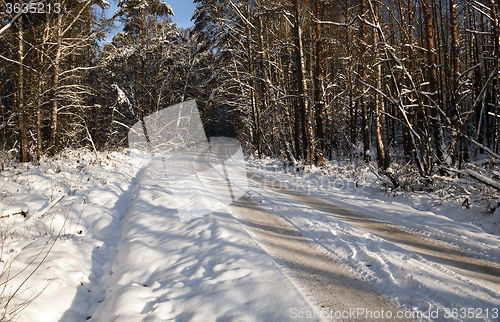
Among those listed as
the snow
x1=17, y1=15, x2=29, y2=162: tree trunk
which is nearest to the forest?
x1=17, y1=15, x2=29, y2=162: tree trunk

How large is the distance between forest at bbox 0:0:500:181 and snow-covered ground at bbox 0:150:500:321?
9.15ft

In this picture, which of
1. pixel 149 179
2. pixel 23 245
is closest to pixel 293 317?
pixel 23 245

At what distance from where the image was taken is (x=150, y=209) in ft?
20.1

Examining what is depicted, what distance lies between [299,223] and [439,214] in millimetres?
2905

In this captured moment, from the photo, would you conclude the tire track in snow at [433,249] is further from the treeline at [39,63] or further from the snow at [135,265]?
the treeline at [39,63]

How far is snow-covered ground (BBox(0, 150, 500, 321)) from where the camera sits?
2.61 m

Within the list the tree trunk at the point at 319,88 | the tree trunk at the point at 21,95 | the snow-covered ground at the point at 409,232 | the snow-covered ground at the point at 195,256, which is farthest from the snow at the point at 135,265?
the tree trunk at the point at 319,88

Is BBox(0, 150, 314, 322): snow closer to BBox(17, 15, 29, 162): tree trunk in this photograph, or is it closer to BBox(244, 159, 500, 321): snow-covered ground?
BBox(244, 159, 500, 321): snow-covered ground

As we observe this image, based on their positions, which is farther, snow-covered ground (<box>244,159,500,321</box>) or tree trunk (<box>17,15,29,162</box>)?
tree trunk (<box>17,15,29,162</box>)

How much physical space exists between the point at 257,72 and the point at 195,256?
17.0 m

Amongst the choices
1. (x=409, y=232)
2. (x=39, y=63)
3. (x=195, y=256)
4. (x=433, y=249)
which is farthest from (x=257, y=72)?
(x=433, y=249)

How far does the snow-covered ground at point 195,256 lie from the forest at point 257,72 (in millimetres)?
2789

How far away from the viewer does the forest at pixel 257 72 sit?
984 cm

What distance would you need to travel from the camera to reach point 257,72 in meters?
18.7
